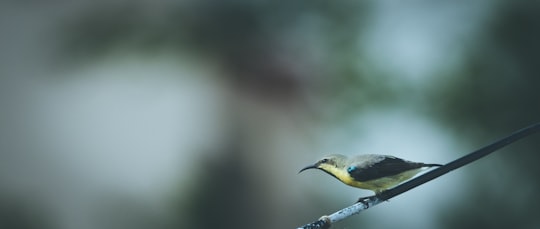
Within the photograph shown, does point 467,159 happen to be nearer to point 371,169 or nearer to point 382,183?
point 382,183

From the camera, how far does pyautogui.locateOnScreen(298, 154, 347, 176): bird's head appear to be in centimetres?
395

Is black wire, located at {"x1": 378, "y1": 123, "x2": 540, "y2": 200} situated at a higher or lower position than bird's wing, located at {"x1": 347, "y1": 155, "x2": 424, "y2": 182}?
lower

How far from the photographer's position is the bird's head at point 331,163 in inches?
156

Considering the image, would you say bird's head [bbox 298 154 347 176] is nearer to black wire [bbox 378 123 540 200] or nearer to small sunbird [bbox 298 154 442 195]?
small sunbird [bbox 298 154 442 195]

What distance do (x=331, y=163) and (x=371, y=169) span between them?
0.24 metres

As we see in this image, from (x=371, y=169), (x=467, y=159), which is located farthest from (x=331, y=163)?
(x=467, y=159)

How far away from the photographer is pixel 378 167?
151 inches

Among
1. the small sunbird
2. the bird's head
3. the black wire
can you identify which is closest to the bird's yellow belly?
the small sunbird

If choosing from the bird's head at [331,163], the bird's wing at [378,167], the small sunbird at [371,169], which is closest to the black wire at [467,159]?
the small sunbird at [371,169]

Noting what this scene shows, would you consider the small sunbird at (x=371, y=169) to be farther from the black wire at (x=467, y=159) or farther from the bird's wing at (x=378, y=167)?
the black wire at (x=467, y=159)

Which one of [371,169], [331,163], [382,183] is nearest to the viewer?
[382,183]

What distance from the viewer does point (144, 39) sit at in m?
9.96

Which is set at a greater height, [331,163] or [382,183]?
[331,163]

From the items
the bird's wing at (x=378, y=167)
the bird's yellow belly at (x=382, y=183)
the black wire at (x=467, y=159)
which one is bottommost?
the black wire at (x=467, y=159)
